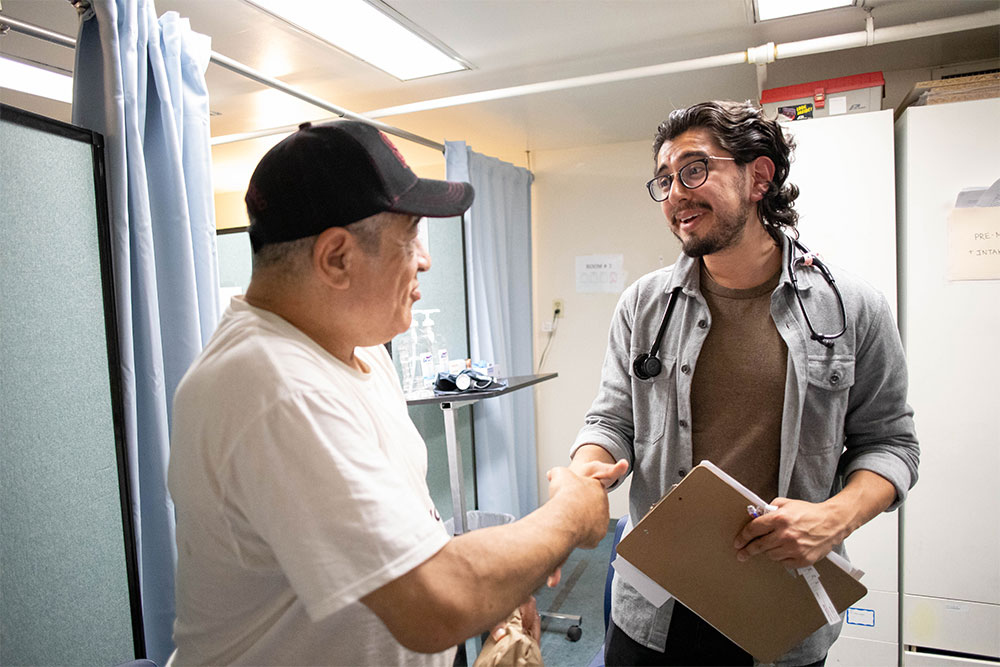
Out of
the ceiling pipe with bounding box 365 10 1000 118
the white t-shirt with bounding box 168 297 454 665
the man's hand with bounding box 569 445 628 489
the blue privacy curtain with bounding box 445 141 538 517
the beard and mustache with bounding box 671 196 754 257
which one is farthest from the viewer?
the blue privacy curtain with bounding box 445 141 538 517

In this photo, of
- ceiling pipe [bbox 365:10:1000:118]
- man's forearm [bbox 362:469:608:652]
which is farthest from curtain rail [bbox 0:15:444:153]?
man's forearm [bbox 362:469:608:652]

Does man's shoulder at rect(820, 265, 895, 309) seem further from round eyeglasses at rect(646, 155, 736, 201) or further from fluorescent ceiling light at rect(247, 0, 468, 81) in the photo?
fluorescent ceiling light at rect(247, 0, 468, 81)

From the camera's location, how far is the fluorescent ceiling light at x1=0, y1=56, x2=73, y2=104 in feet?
9.48

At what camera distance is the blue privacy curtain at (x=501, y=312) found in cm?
360

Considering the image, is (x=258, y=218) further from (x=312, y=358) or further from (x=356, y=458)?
(x=356, y=458)

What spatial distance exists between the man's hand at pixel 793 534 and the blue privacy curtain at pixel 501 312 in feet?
8.38

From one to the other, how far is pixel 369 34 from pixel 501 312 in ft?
6.07

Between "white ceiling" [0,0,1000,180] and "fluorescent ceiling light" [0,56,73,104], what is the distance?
75 millimetres

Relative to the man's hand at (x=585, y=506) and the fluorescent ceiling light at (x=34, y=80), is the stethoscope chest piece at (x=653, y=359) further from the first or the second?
the fluorescent ceiling light at (x=34, y=80)

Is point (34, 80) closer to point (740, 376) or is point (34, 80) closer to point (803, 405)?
point (740, 376)

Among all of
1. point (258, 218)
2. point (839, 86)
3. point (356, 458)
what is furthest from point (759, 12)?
point (356, 458)

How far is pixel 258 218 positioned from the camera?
0.83m

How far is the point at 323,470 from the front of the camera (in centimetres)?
67

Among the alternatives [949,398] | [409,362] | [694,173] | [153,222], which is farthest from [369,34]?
[949,398]
